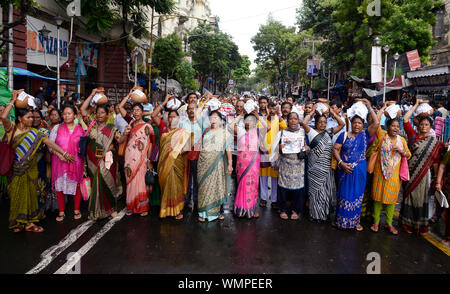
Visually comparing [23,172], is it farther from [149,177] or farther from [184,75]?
[184,75]

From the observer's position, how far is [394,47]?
60.1 feet

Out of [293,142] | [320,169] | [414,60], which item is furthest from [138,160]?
[414,60]

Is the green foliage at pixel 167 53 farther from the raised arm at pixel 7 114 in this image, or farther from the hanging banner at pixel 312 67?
the raised arm at pixel 7 114

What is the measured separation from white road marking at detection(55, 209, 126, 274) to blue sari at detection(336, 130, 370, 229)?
3.26m

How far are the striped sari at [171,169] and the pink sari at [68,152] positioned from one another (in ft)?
3.92

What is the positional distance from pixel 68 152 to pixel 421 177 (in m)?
4.99

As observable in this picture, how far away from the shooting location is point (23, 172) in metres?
4.39

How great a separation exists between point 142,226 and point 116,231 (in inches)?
14.3

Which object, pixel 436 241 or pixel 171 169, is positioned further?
pixel 171 169

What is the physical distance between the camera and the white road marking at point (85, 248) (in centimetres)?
342

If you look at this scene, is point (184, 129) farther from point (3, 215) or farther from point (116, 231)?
point (3, 215)

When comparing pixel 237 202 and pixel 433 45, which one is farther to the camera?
pixel 433 45

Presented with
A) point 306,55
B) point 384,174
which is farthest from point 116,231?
point 306,55

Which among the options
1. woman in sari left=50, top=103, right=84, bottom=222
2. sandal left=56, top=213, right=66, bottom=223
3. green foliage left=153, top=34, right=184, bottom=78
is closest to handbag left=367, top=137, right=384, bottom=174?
woman in sari left=50, top=103, right=84, bottom=222
